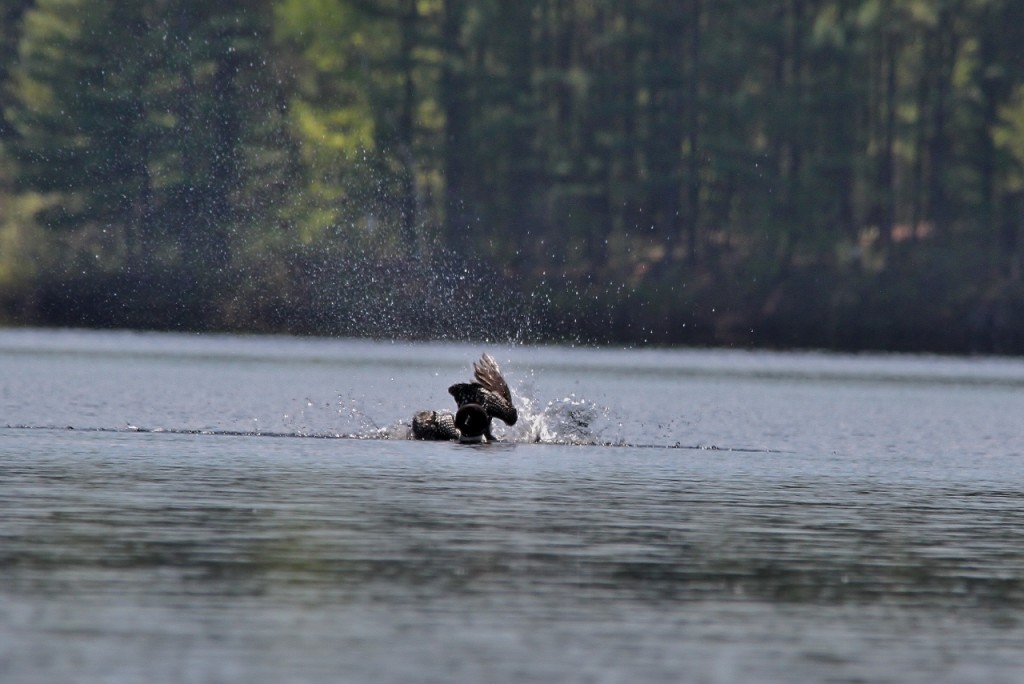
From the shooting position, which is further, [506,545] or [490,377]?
[490,377]

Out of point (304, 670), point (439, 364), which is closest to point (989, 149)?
point (439, 364)

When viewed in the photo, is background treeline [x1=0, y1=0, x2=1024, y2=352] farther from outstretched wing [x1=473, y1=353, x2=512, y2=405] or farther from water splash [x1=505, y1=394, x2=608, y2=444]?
outstretched wing [x1=473, y1=353, x2=512, y2=405]

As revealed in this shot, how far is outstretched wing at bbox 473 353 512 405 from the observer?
35.4m

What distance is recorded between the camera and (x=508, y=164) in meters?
107

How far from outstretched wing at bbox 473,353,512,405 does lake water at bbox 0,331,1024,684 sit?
40.3 inches

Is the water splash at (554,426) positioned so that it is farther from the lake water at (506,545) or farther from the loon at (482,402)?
the loon at (482,402)

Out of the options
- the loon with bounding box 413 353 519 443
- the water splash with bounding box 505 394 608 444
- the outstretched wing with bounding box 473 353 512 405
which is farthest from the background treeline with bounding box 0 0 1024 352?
Result: the outstretched wing with bounding box 473 353 512 405

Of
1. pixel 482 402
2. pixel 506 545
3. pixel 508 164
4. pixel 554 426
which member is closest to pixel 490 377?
pixel 482 402

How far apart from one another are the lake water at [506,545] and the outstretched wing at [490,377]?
1.02 m

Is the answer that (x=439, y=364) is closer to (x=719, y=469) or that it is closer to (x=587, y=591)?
(x=719, y=469)

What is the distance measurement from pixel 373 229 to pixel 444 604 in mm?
82851

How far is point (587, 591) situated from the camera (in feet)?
59.5

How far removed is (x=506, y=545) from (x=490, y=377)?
1451 cm

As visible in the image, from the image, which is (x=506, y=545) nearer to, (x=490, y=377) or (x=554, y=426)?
(x=490, y=377)
